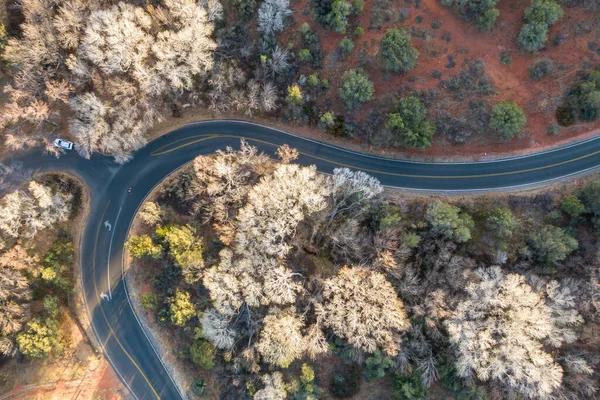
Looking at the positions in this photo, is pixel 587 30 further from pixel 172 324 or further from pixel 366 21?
pixel 172 324

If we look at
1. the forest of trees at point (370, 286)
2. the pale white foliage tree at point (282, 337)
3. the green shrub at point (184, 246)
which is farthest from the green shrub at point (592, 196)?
the green shrub at point (184, 246)

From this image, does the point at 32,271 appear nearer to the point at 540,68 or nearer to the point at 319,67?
the point at 319,67

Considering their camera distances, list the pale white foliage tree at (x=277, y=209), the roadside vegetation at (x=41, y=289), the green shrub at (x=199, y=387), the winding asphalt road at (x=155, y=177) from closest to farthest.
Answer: the pale white foliage tree at (x=277, y=209)
the roadside vegetation at (x=41, y=289)
the green shrub at (x=199, y=387)
the winding asphalt road at (x=155, y=177)

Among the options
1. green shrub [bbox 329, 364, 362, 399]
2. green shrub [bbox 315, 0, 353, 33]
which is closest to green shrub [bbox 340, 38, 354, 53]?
green shrub [bbox 315, 0, 353, 33]

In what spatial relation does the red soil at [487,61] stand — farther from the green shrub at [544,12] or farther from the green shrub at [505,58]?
the green shrub at [544,12]

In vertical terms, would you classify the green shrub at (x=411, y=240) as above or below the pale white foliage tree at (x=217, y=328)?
above

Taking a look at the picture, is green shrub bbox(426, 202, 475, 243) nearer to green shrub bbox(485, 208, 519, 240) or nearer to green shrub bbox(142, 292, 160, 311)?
green shrub bbox(485, 208, 519, 240)

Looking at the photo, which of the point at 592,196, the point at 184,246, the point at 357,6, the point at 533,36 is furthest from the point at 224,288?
the point at 533,36
